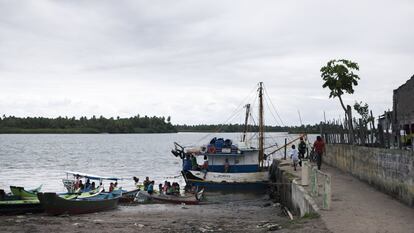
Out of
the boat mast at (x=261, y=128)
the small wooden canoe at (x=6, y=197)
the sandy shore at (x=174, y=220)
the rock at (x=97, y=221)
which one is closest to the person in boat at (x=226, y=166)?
the boat mast at (x=261, y=128)

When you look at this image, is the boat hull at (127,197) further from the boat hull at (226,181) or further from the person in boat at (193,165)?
the person in boat at (193,165)

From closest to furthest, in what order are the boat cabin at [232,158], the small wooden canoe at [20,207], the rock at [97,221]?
the rock at [97,221], the small wooden canoe at [20,207], the boat cabin at [232,158]

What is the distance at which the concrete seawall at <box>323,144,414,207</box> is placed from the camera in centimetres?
1612

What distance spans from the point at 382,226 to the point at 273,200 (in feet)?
61.0

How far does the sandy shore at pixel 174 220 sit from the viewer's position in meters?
17.8

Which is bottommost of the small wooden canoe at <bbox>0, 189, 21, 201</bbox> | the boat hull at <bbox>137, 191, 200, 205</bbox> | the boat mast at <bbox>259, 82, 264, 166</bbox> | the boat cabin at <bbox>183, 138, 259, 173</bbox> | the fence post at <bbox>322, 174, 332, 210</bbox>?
the boat hull at <bbox>137, 191, 200, 205</bbox>

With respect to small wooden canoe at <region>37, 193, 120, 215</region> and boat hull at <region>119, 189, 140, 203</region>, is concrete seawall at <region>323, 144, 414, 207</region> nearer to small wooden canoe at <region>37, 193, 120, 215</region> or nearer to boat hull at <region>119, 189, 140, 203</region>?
boat hull at <region>119, 189, 140, 203</region>

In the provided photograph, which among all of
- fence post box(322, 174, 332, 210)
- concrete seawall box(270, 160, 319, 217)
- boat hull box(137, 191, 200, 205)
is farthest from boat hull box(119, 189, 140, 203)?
fence post box(322, 174, 332, 210)

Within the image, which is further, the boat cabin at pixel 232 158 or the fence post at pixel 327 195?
the boat cabin at pixel 232 158

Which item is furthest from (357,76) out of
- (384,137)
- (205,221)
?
(205,221)

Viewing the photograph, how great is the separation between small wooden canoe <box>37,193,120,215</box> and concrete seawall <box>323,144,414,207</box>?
1170cm

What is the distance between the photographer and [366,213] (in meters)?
15.4

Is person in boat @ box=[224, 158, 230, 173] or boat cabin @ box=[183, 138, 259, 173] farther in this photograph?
boat cabin @ box=[183, 138, 259, 173]

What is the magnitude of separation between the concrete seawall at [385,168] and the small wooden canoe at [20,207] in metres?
14.1
